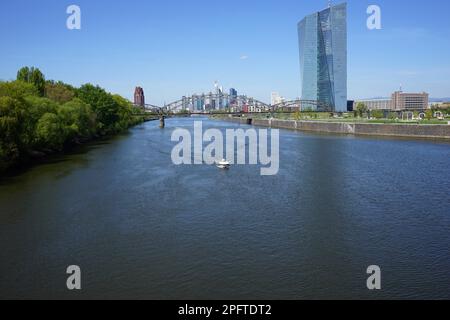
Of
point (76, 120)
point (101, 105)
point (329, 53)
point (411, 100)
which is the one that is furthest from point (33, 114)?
point (411, 100)

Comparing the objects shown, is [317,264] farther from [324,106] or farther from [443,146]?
[324,106]

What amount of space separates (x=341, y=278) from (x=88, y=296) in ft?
17.6

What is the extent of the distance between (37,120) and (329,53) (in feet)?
306

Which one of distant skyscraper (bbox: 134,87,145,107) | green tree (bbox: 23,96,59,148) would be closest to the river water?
green tree (bbox: 23,96,59,148)

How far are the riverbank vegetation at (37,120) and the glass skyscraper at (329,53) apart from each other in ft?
247

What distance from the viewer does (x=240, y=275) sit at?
967cm

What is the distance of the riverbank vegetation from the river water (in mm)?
2054

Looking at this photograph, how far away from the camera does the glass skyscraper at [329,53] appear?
10788cm

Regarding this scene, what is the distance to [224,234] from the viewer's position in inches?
488

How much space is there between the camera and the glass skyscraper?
108 m

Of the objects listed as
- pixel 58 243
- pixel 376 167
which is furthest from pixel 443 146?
pixel 58 243

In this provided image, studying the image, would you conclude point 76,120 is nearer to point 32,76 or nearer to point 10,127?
point 32,76

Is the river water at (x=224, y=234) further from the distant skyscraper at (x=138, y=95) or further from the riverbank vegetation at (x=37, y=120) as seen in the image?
the distant skyscraper at (x=138, y=95)

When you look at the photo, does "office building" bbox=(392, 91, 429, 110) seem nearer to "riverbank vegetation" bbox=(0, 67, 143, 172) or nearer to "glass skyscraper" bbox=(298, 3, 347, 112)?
"glass skyscraper" bbox=(298, 3, 347, 112)
